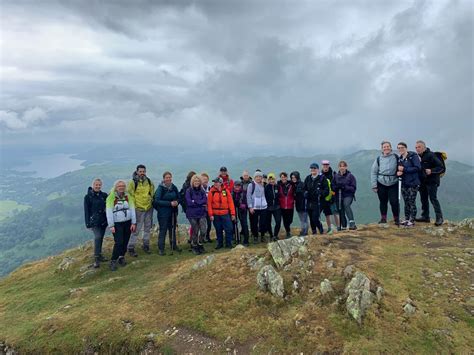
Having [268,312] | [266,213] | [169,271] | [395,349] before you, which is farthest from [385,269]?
[169,271]

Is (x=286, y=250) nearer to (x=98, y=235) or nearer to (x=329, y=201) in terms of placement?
(x=329, y=201)

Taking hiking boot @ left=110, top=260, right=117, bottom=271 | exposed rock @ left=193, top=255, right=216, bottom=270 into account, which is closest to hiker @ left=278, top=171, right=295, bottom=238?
exposed rock @ left=193, top=255, right=216, bottom=270

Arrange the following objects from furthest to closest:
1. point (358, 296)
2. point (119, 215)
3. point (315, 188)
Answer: point (315, 188), point (119, 215), point (358, 296)

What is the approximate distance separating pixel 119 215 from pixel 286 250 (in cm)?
863

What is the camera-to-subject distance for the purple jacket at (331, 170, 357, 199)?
1794cm

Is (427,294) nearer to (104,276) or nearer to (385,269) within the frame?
(385,269)

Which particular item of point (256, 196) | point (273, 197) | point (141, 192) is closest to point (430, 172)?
point (273, 197)

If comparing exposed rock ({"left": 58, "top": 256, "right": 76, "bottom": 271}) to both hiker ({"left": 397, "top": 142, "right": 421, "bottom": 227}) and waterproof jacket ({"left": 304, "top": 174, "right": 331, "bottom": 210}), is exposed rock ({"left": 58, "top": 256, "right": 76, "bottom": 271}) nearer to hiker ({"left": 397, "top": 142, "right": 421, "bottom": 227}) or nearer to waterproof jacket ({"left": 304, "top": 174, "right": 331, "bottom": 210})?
waterproof jacket ({"left": 304, "top": 174, "right": 331, "bottom": 210})

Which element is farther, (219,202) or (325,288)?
(219,202)

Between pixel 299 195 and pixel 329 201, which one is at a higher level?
pixel 299 195

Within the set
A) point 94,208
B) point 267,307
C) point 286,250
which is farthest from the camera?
point 94,208

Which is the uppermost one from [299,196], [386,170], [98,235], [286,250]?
[386,170]

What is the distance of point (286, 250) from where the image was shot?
42.5 ft

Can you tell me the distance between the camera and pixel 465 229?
1670 centimetres
